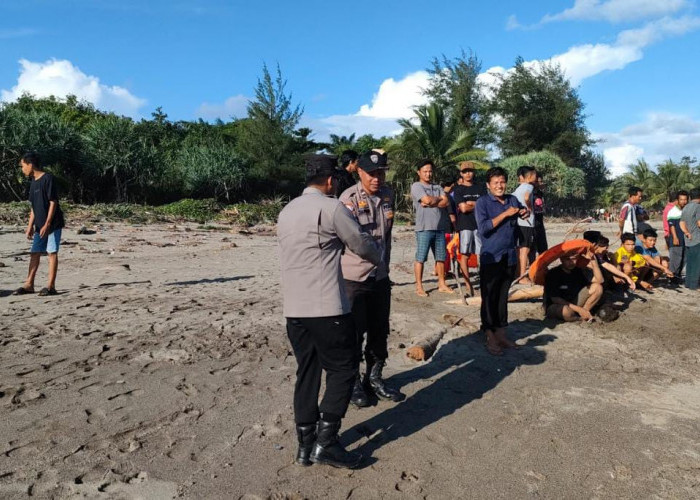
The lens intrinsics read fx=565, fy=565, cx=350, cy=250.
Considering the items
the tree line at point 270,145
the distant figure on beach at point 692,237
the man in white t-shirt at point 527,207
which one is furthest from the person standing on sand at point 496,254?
the tree line at point 270,145

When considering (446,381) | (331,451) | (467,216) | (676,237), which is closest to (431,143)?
(676,237)

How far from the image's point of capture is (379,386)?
14.2ft

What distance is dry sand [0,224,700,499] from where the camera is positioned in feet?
10.2

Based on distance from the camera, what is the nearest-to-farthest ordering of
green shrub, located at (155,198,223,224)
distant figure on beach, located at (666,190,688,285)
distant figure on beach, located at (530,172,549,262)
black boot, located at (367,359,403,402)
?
black boot, located at (367,359,403,402)
distant figure on beach, located at (530,172,549,262)
distant figure on beach, located at (666,190,688,285)
green shrub, located at (155,198,223,224)

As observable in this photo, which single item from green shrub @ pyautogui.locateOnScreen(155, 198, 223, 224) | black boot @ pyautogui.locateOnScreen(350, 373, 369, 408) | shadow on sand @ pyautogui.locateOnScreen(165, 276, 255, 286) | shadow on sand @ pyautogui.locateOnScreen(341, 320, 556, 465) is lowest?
shadow on sand @ pyautogui.locateOnScreen(341, 320, 556, 465)

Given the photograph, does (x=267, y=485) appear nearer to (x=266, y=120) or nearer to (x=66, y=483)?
(x=66, y=483)

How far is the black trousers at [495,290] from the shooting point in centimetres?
554

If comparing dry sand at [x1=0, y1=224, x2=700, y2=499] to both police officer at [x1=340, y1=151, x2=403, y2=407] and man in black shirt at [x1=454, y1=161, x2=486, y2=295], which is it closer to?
police officer at [x1=340, y1=151, x2=403, y2=407]

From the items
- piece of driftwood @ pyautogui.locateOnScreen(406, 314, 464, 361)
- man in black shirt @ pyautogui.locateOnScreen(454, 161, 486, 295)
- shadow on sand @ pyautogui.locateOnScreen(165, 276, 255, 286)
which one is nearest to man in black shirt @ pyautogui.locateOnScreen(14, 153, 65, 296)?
shadow on sand @ pyautogui.locateOnScreen(165, 276, 255, 286)

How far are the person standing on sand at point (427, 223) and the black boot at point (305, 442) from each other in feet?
14.5

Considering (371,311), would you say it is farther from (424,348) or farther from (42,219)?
(42,219)

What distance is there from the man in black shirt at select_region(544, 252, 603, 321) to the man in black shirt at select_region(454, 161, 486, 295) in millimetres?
1208

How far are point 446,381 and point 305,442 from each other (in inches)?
72.9

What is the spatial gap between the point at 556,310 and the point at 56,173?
2342 centimetres
